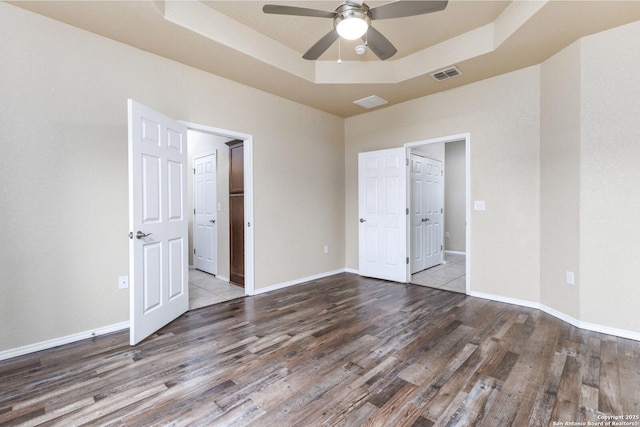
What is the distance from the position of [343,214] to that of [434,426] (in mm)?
3786

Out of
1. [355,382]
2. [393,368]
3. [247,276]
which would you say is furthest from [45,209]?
[393,368]

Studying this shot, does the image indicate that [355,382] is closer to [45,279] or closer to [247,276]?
[247,276]

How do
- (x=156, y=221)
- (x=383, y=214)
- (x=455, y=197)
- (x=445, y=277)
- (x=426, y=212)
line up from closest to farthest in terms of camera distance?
1. (x=156, y=221)
2. (x=383, y=214)
3. (x=445, y=277)
4. (x=426, y=212)
5. (x=455, y=197)

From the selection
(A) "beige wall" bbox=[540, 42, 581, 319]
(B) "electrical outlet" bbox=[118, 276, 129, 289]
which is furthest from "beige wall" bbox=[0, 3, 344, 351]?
(A) "beige wall" bbox=[540, 42, 581, 319]

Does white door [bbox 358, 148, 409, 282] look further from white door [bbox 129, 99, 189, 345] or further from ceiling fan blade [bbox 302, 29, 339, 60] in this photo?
white door [bbox 129, 99, 189, 345]

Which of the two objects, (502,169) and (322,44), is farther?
(502,169)

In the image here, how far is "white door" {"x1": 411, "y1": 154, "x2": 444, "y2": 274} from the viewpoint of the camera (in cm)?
489

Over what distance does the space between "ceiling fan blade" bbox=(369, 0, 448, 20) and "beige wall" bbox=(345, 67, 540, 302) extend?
2.06m

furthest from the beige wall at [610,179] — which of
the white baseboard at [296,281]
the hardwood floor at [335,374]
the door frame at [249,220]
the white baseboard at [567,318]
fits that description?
the door frame at [249,220]

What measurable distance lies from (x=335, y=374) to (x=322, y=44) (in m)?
2.50

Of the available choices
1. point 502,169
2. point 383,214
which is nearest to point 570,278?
point 502,169

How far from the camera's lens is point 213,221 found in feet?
16.1

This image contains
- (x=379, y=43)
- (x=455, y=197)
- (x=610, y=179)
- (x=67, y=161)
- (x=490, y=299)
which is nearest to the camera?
(x=379, y=43)

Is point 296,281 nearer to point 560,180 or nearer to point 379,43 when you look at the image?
point 379,43
